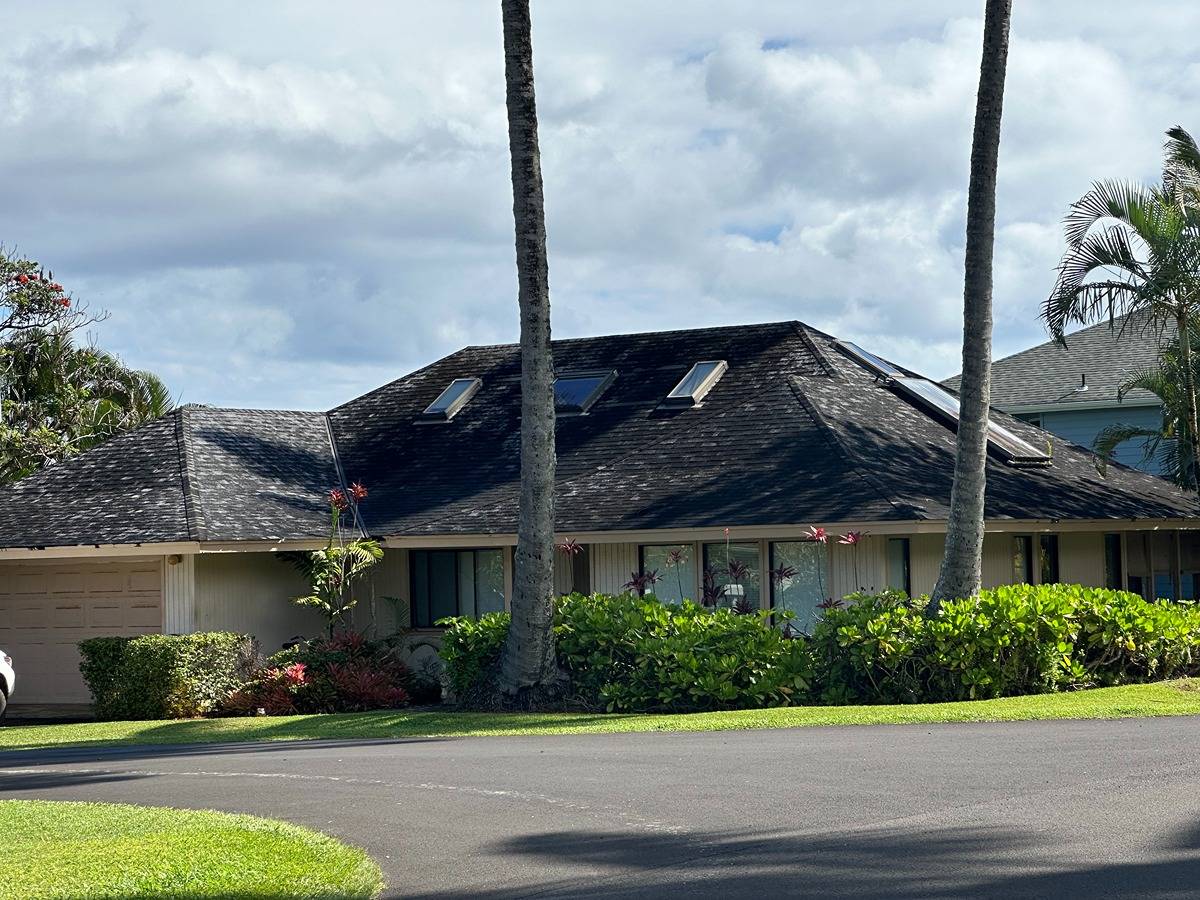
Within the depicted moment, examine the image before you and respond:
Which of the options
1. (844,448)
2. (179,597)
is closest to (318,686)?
(179,597)

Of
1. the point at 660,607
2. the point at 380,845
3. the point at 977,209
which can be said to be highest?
the point at 977,209

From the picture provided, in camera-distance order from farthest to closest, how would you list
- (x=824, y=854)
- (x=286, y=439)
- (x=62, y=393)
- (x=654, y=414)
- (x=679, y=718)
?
(x=62, y=393) < (x=286, y=439) < (x=654, y=414) < (x=679, y=718) < (x=824, y=854)

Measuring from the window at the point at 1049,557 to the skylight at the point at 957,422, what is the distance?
119cm

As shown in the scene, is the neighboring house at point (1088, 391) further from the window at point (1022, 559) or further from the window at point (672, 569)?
the window at point (672, 569)

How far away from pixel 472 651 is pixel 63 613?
7.51 metres

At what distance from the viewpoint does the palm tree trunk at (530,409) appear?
65.0ft

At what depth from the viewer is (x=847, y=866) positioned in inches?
334

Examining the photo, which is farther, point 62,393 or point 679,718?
point 62,393

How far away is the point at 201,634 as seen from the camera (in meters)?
22.3

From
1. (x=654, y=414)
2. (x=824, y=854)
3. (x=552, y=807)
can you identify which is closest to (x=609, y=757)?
(x=552, y=807)

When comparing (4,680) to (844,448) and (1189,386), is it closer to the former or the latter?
(844,448)

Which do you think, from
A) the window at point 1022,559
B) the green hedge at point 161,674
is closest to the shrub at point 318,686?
the green hedge at point 161,674

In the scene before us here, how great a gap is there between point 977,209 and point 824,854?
1241cm

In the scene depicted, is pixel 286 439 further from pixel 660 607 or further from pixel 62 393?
pixel 660 607
